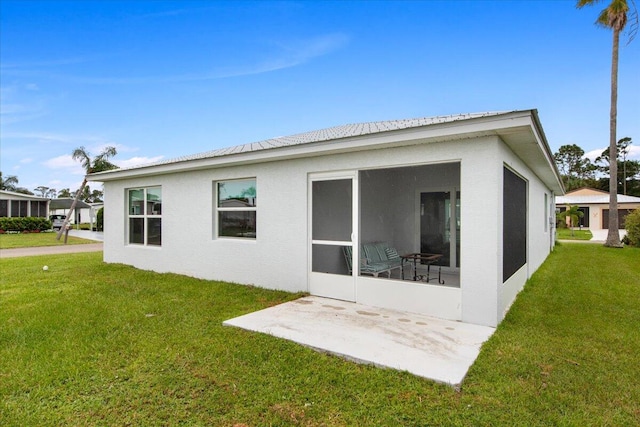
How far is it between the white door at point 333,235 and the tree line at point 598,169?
54387 mm

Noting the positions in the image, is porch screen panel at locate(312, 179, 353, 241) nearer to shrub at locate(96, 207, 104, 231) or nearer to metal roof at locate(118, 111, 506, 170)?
metal roof at locate(118, 111, 506, 170)

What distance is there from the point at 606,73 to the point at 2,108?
1210 inches

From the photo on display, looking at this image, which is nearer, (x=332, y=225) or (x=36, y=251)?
(x=332, y=225)

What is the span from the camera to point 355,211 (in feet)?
19.7

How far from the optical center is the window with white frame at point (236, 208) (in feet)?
24.7

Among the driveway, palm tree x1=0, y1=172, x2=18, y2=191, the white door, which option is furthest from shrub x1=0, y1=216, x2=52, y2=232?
palm tree x1=0, y1=172, x2=18, y2=191

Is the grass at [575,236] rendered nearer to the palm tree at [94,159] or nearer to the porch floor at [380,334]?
the porch floor at [380,334]

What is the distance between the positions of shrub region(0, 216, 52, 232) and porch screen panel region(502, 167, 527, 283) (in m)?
33.1

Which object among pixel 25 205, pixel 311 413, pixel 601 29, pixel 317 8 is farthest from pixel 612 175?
pixel 25 205

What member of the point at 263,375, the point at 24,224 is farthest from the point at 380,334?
the point at 24,224

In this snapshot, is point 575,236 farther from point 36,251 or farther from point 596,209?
point 36,251

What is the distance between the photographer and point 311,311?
17.9 ft

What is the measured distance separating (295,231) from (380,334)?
2896mm

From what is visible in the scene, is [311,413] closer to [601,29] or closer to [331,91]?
[331,91]
